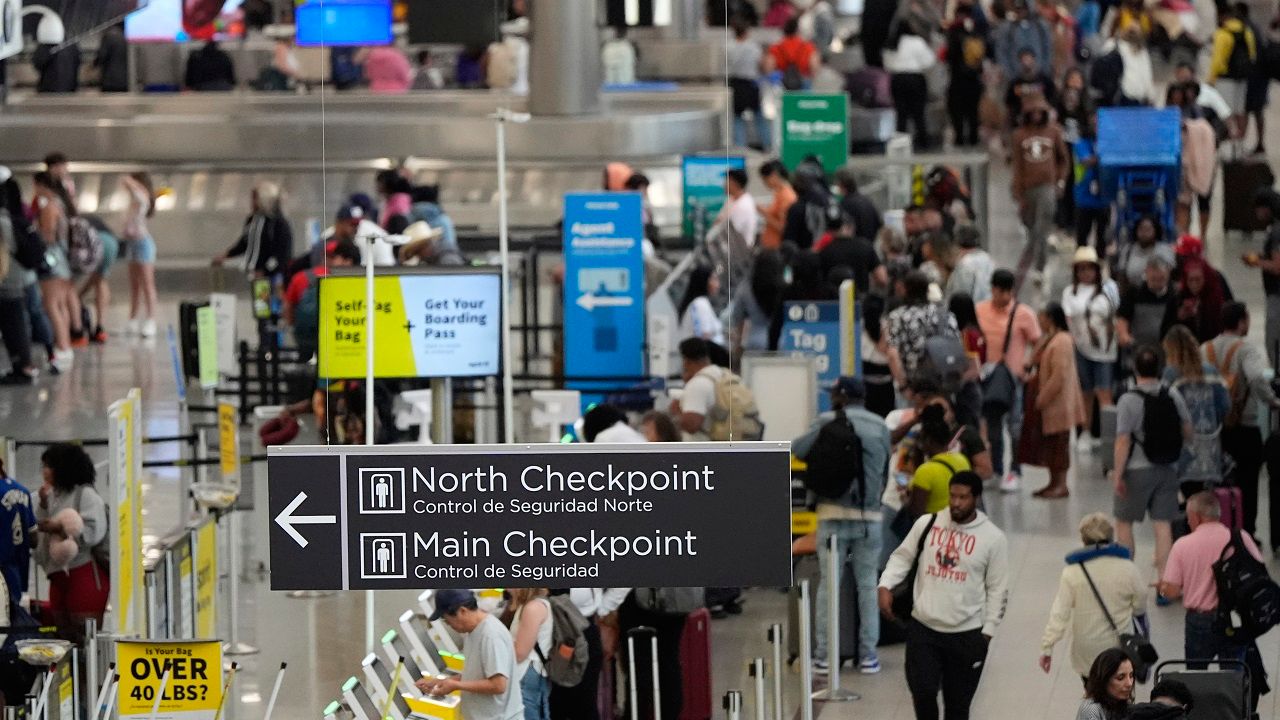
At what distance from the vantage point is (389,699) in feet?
31.7

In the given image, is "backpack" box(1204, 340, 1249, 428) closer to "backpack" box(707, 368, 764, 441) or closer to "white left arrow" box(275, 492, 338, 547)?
"backpack" box(707, 368, 764, 441)

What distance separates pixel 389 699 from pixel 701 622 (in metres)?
2.03

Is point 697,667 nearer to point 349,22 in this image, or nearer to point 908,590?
point 908,590

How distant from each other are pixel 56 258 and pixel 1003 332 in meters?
7.98

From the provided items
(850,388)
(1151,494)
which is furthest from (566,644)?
(1151,494)

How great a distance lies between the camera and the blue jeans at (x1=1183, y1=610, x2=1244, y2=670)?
433 inches

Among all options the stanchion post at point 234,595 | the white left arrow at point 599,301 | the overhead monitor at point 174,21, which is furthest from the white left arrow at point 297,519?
the overhead monitor at point 174,21

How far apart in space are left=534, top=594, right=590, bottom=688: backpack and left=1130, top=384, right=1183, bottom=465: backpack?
382 cm

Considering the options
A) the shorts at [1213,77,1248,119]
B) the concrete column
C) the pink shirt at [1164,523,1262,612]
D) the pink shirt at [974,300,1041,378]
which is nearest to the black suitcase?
the shorts at [1213,77,1248,119]

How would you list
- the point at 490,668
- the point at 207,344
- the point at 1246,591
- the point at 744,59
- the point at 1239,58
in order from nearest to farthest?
the point at 490,668 → the point at 1246,591 → the point at 207,344 → the point at 1239,58 → the point at 744,59

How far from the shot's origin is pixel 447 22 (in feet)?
79.6

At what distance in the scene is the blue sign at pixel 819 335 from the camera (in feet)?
49.5

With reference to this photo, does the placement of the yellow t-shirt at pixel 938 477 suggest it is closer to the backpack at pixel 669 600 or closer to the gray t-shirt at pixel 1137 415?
the backpack at pixel 669 600

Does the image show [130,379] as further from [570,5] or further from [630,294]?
[570,5]
